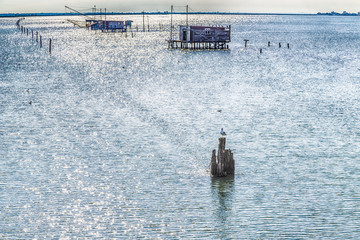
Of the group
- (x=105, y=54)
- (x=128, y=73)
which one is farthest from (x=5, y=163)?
(x=105, y=54)

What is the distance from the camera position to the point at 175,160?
1216 inches

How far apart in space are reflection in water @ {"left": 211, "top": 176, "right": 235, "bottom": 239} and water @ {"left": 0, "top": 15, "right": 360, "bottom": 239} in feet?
0.19

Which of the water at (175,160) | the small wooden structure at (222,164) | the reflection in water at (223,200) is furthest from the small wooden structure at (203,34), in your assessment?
the reflection in water at (223,200)

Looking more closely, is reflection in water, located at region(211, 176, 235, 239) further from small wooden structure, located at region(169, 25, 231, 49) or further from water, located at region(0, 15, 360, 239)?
small wooden structure, located at region(169, 25, 231, 49)

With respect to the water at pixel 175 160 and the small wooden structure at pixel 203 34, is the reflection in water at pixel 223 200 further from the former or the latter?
the small wooden structure at pixel 203 34

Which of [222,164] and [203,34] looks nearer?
[222,164]

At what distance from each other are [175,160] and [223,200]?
6.87 m

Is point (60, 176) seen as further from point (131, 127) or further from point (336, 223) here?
point (336, 223)

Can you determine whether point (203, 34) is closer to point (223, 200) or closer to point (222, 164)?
point (222, 164)

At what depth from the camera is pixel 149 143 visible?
3462 cm

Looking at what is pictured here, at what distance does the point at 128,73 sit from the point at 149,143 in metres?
43.9

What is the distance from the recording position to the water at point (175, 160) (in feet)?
73.0

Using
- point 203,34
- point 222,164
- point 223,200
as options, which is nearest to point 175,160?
point 222,164

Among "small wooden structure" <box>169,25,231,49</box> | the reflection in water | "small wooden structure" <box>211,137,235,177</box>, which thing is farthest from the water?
"small wooden structure" <box>169,25,231,49</box>
